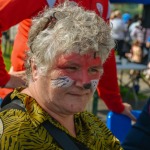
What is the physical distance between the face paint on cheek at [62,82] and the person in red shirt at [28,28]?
1.87ft

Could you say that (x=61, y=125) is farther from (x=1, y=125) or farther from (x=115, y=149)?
(x=115, y=149)

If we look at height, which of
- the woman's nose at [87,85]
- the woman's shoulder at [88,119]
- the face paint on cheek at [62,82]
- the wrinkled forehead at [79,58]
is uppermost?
the wrinkled forehead at [79,58]

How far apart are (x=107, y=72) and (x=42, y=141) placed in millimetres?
1411

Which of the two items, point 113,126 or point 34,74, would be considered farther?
point 113,126

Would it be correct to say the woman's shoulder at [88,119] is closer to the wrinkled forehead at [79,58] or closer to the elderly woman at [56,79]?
the elderly woman at [56,79]

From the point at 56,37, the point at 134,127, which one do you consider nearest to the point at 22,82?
the point at 134,127

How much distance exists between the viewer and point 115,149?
2.12 m

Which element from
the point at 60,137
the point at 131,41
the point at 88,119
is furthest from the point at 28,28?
the point at 131,41

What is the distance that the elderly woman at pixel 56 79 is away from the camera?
1686 mm

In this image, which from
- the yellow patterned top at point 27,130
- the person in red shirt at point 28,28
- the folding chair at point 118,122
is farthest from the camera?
the folding chair at point 118,122

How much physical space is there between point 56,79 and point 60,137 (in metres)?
0.23

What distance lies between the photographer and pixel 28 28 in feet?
8.94

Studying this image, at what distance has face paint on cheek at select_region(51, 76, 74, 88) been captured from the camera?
1.73m

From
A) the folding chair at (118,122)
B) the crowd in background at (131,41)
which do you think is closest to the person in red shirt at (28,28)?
the folding chair at (118,122)
